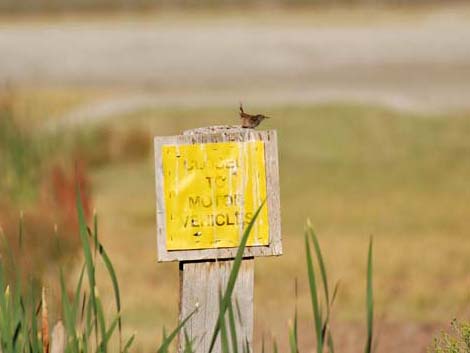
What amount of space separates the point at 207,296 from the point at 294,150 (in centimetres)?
875

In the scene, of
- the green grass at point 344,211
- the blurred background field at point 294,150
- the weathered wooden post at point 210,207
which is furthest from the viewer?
the blurred background field at point 294,150

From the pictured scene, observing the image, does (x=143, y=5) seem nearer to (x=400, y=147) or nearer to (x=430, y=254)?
(x=400, y=147)

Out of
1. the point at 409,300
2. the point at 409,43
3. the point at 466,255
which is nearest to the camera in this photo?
the point at 409,300

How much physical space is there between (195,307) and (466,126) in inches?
389

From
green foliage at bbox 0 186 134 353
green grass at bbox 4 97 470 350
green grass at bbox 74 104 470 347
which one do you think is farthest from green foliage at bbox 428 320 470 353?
green grass at bbox 74 104 470 347

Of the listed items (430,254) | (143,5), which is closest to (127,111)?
(430,254)

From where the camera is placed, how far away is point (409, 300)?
7.36 meters

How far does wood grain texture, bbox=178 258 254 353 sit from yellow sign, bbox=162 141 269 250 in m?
0.06

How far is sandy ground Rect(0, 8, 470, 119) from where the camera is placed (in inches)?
655

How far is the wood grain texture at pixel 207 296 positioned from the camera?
11.7 ft

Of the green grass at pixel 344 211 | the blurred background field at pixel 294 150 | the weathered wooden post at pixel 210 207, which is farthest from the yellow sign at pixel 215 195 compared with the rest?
the green grass at pixel 344 211

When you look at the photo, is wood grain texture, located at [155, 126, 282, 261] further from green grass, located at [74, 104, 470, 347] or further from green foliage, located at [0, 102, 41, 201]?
green foliage, located at [0, 102, 41, 201]

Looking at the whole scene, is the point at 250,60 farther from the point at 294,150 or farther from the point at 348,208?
the point at 348,208

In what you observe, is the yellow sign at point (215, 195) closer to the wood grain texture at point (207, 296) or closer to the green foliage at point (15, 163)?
the wood grain texture at point (207, 296)
